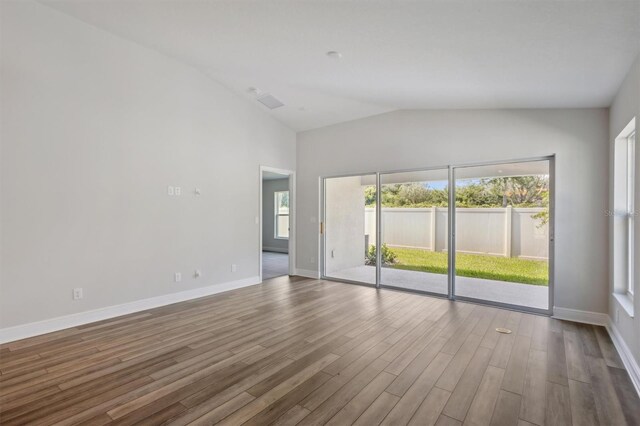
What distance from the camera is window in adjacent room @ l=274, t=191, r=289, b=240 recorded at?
11000 mm

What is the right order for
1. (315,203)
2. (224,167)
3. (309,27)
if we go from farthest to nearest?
(315,203)
(224,167)
(309,27)

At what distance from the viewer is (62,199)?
11.8 feet

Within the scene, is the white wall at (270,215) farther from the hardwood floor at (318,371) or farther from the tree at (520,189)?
the tree at (520,189)

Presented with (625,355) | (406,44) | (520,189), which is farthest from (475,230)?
(406,44)

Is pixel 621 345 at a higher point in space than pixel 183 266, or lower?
lower

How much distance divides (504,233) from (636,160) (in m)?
2.10

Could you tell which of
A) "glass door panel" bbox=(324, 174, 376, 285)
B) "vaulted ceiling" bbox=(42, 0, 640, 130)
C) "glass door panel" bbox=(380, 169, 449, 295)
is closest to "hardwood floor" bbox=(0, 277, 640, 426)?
"glass door panel" bbox=(380, 169, 449, 295)

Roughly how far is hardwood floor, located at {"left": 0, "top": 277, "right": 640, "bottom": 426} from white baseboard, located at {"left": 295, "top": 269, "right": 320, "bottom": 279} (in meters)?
2.35

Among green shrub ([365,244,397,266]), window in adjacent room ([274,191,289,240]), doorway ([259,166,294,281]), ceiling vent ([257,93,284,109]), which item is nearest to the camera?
ceiling vent ([257,93,284,109])

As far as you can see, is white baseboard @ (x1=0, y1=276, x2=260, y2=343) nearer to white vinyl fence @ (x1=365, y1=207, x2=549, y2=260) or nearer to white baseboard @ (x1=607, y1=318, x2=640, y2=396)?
white vinyl fence @ (x1=365, y1=207, x2=549, y2=260)

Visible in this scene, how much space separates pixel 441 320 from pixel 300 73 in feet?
11.9

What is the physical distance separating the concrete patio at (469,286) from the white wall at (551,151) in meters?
0.41

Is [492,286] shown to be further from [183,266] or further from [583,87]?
[183,266]

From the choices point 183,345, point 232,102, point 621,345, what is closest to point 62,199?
point 183,345
